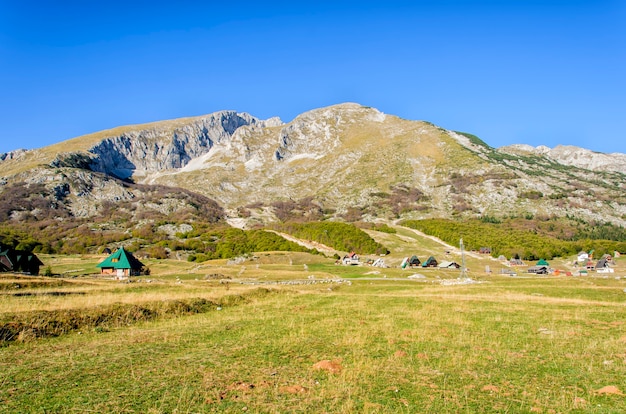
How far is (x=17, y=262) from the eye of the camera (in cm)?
7138

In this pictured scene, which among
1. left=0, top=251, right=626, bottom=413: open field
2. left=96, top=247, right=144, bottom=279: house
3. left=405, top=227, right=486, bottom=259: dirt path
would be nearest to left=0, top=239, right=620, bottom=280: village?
left=96, top=247, right=144, bottom=279: house

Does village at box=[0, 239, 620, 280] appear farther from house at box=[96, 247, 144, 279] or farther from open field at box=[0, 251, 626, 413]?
open field at box=[0, 251, 626, 413]

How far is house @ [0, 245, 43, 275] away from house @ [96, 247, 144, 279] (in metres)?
11.7

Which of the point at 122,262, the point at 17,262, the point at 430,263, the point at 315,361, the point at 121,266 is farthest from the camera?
the point at 430,263

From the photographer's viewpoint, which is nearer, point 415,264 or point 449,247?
point 415,264

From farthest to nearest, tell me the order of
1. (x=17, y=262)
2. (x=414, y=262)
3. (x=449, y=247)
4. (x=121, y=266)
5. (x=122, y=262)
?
(x=449, y=247), (x=414, y=262), (x=122, y=262), (x=121, y=266), (x=17, y=262)

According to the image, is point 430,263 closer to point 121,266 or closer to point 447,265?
point 447,265

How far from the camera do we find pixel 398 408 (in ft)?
33.9

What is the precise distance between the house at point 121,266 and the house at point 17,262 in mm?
11656

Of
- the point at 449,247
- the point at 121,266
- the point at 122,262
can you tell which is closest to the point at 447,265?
the point at 449,247

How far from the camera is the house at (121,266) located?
251 feet

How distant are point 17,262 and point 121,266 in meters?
17.2

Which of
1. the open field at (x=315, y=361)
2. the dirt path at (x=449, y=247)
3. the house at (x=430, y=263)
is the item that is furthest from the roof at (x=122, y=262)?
the dirt path at (x=449, y=247)

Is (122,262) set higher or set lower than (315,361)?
higher
